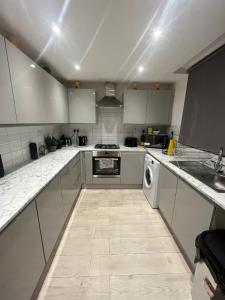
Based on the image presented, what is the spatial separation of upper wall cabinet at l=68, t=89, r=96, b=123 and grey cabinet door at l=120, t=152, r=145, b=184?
1.08 m

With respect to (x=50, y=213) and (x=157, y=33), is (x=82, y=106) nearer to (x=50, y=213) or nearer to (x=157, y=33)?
(x=157, y=33)

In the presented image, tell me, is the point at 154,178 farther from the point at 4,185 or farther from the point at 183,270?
the point at 4,185

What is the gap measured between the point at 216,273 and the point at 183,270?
2.26 feet

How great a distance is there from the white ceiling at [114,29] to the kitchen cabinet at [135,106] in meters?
0.89

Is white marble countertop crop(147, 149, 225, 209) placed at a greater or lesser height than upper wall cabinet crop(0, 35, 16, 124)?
lesser

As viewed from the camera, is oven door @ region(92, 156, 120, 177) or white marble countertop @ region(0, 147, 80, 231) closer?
white marble countertop @ region(0, 147, 80, 231)

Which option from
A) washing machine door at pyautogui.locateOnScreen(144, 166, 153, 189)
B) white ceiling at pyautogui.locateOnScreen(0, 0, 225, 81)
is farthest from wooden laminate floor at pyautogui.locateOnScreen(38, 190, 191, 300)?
white ceiling at pyautogui.locateOnScreen(0, 0, 225, 81)

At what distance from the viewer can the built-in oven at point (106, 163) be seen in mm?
2678

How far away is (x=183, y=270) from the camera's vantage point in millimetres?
1330

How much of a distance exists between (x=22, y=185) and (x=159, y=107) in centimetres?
273

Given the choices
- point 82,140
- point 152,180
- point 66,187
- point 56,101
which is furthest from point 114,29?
point 82,140

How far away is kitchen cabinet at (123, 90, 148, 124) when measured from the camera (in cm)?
Answer: 280

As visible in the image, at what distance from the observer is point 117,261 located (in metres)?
1.41

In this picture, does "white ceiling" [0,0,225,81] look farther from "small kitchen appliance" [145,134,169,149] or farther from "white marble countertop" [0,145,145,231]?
"small kitchen appliance" [145,134,169,149]
